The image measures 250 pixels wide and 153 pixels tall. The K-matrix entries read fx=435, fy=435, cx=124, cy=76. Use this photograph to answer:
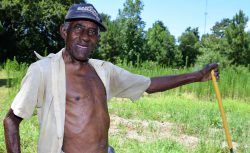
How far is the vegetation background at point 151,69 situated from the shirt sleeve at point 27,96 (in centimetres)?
159

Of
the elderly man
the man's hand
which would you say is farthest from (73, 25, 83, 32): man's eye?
the man's hand

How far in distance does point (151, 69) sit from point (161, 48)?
25269 millimetres

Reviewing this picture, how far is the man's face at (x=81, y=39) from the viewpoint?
6.45 feet

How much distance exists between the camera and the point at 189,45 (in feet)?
157

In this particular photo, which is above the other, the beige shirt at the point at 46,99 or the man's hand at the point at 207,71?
the man's hand at the point at 207,71

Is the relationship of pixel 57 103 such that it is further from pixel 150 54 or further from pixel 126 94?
pixel 150 54

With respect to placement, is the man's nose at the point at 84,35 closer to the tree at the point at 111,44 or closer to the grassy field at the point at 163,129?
the grassy field at the point at 163,129

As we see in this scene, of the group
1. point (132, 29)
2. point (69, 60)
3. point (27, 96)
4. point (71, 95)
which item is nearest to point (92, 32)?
point (69, 60)

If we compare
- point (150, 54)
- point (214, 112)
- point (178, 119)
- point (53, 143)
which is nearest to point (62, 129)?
point (53, 143)

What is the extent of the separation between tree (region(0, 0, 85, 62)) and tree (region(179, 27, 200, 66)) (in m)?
20.6

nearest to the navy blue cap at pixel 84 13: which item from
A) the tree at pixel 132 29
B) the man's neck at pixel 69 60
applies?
the man's neck at pixel 69 60

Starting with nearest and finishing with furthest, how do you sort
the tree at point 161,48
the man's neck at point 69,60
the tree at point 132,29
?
the man's neck at point 69,60 < the tree at point 132,29 < the tree at point 161,48

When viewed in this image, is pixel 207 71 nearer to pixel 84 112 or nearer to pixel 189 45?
pixel 84 112

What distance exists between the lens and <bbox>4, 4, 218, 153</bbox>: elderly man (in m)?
1.81
